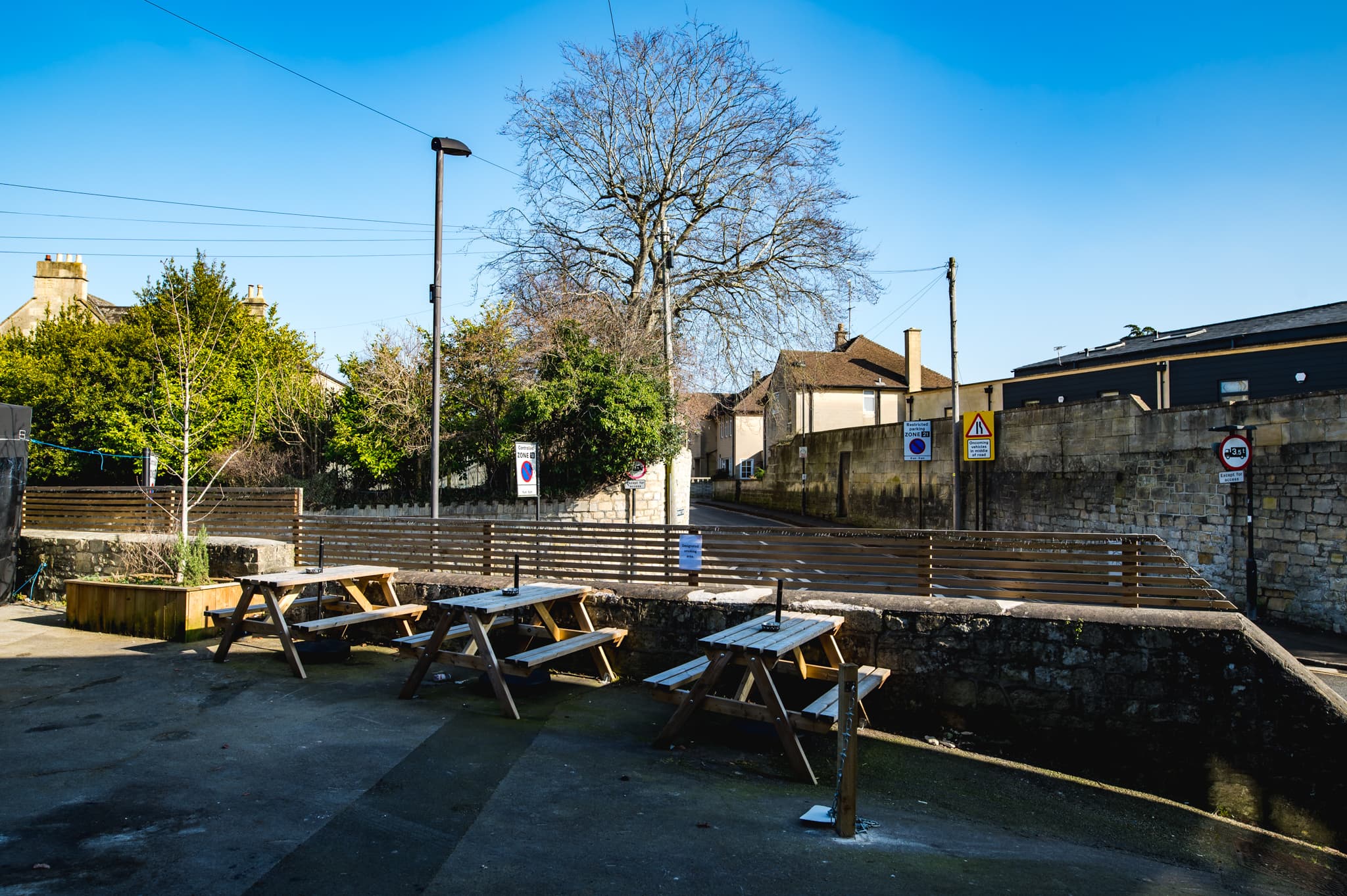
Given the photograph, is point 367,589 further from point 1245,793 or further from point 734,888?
point 1245,793

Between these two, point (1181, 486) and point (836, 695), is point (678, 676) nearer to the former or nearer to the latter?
point (836, 695)

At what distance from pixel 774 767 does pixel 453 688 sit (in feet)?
10.2

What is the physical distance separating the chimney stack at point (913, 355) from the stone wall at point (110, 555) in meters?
34.9

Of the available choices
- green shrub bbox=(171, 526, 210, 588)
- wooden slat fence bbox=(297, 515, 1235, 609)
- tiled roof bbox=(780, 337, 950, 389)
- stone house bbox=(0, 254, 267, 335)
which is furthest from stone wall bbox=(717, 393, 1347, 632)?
stone house bbox=(0, 254, 267, 335)

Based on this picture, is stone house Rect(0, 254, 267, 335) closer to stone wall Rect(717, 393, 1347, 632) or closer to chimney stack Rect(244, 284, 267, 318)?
chimney stack Rect(244, 284, 267, 318)

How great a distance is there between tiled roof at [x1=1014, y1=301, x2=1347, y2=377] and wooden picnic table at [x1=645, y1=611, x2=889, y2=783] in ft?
75.5

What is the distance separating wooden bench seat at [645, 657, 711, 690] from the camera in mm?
5418

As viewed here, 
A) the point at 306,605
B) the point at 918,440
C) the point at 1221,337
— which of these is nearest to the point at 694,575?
the point at 306,605

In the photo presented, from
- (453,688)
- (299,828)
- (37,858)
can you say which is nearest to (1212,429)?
(453,688)

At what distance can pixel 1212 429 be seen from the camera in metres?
13.6

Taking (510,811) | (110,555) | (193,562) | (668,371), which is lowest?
(510,811)

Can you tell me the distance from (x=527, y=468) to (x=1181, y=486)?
11.8 m

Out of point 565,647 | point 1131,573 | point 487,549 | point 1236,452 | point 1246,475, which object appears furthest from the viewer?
point 1246,475

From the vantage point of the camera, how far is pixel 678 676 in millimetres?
5609
